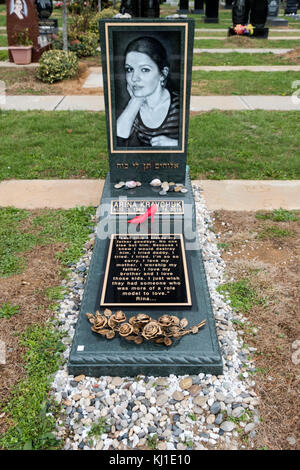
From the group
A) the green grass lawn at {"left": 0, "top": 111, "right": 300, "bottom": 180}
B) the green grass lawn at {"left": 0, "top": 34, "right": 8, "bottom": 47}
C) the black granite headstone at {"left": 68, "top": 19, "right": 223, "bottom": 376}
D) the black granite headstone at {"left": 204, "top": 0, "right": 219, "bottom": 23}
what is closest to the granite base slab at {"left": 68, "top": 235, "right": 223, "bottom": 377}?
the black granite headstone at {"left": 68, "top": 19, "right": 223, "bottom": 376}

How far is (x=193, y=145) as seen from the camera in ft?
26.4

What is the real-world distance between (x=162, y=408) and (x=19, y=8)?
13757mm

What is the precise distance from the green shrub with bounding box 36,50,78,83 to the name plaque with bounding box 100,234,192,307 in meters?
8.86

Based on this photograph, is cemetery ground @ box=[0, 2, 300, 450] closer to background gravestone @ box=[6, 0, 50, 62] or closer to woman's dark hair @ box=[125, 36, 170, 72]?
woman's dark hair @ box=[125, 36, 170, 72]

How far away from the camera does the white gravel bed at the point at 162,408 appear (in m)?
2.94

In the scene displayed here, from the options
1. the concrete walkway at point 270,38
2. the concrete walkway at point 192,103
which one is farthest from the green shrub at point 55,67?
the concrete walkway at point 270,38

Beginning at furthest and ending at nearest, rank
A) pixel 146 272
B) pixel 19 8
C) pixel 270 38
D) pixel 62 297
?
pixel 270 38 < pixel 19 8 < pixel 62 297 < pixel 146 272

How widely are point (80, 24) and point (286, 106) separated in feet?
39.0

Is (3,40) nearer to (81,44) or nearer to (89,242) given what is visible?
(81,44)

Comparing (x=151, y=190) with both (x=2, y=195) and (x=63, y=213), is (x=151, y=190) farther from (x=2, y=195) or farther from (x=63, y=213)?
(x=2, y=195)

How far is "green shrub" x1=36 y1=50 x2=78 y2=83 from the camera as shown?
11766mm

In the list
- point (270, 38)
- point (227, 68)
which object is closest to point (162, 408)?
point (227, 68)

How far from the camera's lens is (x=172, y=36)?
466cm
